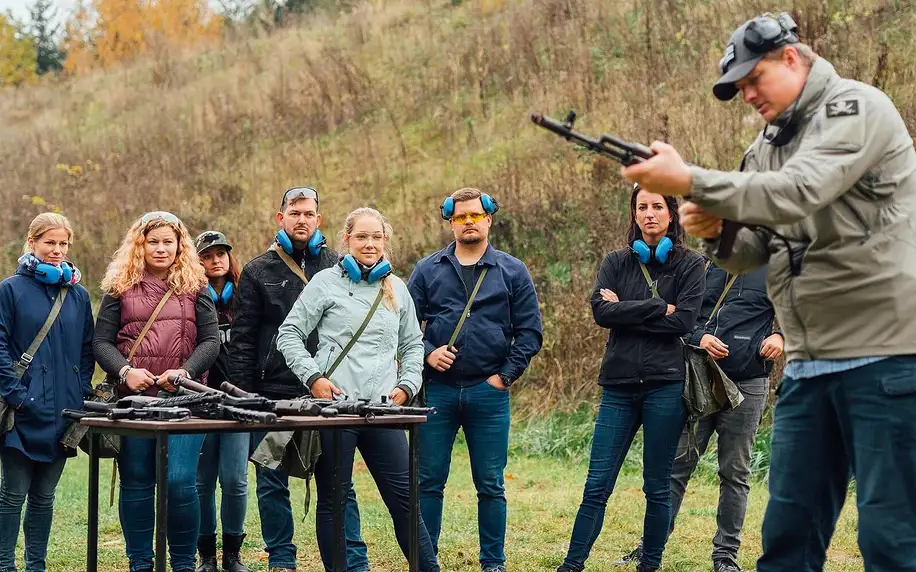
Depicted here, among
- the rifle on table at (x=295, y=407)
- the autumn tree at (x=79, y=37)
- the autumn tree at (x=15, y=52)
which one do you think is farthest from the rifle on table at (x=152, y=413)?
the autumn tree at (x=15, y=52)

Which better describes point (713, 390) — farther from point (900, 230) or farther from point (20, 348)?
point (20, 348)

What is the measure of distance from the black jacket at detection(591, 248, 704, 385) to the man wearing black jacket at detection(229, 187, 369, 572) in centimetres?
179

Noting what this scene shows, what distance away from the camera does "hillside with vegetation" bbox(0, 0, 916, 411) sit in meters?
13.2

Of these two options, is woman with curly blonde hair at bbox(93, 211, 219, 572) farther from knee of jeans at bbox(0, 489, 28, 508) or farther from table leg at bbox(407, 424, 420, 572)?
table leg at bbox(407, 424, 420, 572)

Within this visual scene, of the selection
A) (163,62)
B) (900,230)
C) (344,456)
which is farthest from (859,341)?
(163,62)

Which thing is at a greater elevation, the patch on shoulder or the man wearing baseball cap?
the patch on shoulder

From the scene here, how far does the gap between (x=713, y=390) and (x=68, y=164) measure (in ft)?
59.4

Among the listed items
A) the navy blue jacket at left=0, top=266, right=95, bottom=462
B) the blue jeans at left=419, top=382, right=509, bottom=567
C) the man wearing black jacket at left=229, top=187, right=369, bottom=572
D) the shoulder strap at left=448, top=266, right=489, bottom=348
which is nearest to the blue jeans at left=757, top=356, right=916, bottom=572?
the blue jeans at left=419, top=382, right=509, bottom=567

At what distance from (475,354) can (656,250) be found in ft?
4.17

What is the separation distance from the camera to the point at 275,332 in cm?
668

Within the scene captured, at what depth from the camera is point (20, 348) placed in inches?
244

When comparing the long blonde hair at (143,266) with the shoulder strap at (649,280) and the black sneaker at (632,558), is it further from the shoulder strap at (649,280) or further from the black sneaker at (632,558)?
the black sneaker at (632,558)

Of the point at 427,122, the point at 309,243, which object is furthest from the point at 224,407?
the point at 427,122

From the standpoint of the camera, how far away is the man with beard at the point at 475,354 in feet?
21.7
